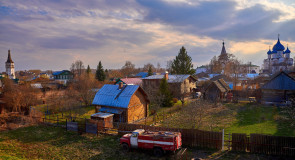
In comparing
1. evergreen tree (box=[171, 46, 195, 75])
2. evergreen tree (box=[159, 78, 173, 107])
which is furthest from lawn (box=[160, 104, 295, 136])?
evergreen tree (box=[171, 46, 195, 75])

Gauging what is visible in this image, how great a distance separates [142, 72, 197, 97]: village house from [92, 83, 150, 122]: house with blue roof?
12768 millimetres

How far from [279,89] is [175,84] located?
1930 centimetres

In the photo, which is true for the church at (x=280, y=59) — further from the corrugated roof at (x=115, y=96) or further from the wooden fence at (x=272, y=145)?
the wooden fence at (x=272, y=145)

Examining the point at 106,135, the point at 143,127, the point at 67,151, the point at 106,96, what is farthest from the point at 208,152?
the point at 106,96

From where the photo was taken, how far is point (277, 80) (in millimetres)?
34500

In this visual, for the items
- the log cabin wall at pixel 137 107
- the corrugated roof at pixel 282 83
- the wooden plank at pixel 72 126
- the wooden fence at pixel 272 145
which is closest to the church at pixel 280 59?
the corrugated roof at pixel 282 83

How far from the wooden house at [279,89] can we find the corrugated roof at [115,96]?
84.5 ft

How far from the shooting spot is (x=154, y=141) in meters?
14.3

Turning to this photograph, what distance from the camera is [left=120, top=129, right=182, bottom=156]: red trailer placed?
45.5ft

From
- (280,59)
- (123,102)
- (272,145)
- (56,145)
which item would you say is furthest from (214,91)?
(280,59)

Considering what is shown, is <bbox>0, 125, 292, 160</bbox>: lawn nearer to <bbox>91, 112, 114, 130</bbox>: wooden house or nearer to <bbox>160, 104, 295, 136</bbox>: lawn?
<bbox>91, 112, 114, 130</bbox>: wooden house

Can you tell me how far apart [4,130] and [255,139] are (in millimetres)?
26174

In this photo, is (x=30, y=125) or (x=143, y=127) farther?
(x=30, y=125)

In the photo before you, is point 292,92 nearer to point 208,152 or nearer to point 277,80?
point 277,80
